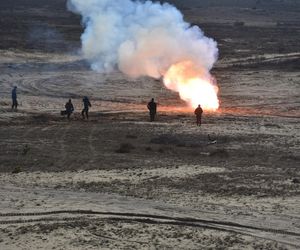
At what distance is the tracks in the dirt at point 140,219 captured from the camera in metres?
15.0

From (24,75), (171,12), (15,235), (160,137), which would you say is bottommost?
(15,235)

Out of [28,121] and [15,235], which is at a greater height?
[28,121]

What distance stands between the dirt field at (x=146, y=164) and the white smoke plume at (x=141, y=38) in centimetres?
200

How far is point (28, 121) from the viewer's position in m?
31.2

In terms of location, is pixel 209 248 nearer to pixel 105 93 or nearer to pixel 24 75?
pixel 105 93

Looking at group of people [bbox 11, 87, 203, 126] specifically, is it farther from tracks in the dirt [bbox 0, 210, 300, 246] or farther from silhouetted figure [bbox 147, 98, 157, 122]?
tracks in the dirt [bbox 0, 210, 300, 246]

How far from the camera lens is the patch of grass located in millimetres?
23922

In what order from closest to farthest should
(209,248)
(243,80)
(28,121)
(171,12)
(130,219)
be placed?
(209,248) → (130,219) → (28,121) → (171,12) → (243,80)

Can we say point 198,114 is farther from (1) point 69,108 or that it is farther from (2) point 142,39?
(2) point 142,39

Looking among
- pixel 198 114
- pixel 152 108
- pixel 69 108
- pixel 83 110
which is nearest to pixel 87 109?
pixel 83 110

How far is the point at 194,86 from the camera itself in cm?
3541

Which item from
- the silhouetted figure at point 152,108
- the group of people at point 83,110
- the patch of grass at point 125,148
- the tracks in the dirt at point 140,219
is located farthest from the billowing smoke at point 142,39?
the tracks in the dirt at point 140,219

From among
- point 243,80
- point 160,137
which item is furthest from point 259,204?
point 243,80

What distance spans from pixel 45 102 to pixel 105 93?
5.13 meters
